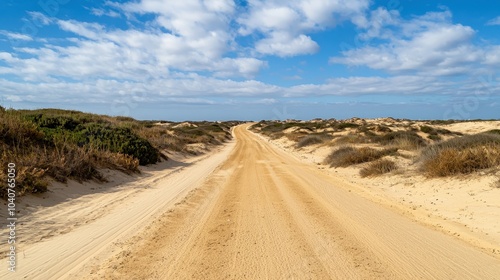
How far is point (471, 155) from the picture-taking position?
11.1 m

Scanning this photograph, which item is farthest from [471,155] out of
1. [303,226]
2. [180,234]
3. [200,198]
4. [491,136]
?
[180,234]

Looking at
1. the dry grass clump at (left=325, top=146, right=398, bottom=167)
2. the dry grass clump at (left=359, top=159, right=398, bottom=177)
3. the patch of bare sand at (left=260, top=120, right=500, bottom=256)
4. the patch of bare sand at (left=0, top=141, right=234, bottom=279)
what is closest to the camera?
the patch of bare sand at (left=0, top=141, right=234, bottom=279)

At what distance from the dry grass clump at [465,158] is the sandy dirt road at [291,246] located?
3.68 metres

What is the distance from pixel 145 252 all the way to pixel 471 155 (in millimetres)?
10399

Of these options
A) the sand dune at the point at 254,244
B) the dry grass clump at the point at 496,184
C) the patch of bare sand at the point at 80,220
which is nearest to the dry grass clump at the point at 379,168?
the sand dune at the point at 254,244

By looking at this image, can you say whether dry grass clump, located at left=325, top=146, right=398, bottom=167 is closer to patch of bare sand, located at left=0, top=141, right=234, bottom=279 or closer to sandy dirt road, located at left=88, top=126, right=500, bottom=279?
sandy dirt road, located at left=88, top=126, right=500, bottom=279

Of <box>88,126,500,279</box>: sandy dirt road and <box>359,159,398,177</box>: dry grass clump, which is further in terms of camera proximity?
<box>359,159,398,177</box>: dry grass clump

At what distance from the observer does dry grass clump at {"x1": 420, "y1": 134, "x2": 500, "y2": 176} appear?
423 inches

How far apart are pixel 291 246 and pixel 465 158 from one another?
8226 millimetres

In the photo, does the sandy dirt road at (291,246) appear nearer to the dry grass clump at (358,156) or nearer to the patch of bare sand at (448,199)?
the patch of bare sand at (448,199)

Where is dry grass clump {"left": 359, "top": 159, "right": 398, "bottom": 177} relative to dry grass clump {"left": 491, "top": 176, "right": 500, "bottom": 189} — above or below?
below

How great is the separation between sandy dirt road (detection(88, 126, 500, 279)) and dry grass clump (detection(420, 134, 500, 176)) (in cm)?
368

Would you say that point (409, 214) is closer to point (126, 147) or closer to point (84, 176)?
point (84, 176)

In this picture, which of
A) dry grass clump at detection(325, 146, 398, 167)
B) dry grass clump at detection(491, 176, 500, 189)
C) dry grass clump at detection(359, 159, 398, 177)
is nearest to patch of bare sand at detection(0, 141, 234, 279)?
dry grass clump at detection(359, 159, 398, 177)
